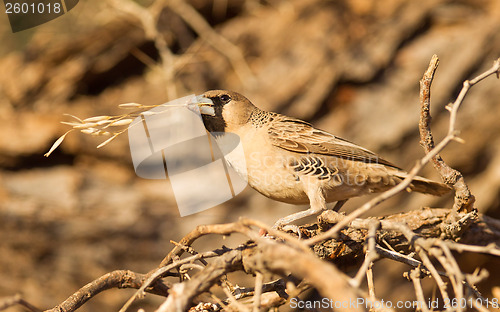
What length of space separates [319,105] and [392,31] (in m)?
1.43

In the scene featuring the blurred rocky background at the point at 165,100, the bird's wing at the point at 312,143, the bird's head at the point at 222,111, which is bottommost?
the blurred rocky background at the point at 165,100

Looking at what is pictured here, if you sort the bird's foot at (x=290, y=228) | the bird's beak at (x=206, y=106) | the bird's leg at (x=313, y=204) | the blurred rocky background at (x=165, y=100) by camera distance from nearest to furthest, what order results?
the bird's foot at (x=290, y=228)
the bird's leg at (x=313, y=204)
the bird's beak at (x=206, y=106)
the blurred rocky background at (x=165, y=100)

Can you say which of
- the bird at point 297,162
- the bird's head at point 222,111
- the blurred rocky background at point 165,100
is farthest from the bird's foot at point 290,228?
the blurred rocky background at point 165,100

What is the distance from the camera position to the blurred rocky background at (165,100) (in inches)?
247

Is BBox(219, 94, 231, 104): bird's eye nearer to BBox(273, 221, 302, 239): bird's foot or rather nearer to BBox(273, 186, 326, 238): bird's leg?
BBox(273, 186, 326, 238): bird's leg

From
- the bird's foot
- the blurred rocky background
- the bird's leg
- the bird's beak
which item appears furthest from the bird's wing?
the blurred rocky background

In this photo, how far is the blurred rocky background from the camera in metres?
6.27

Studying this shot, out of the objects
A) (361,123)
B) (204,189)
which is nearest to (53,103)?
(204,189)

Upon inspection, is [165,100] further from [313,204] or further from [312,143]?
[313,204]

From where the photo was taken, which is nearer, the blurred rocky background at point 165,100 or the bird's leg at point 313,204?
the bird's leg at point 313,204

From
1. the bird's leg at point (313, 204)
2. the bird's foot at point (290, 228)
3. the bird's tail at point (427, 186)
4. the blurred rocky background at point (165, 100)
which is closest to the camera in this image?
the bird's foot at point (290, 228)

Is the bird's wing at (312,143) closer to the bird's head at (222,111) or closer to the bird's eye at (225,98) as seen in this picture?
the bird's head at (222,111)

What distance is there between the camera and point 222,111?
4273mm

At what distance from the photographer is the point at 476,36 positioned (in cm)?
627
